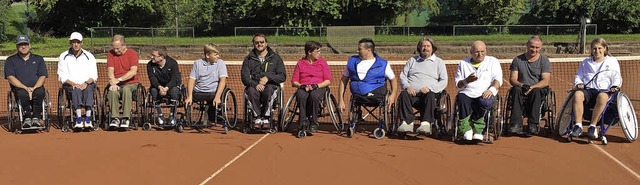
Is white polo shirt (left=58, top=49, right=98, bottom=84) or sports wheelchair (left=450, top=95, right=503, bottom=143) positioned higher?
white polo shirt (left=58, top=49, right=98, bottom=84)

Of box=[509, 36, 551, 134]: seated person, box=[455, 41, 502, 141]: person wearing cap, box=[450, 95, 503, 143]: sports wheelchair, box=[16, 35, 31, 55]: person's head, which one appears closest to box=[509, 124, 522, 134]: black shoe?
box=[509, 36, 551, 134]: seated person

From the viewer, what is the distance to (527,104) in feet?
22.6

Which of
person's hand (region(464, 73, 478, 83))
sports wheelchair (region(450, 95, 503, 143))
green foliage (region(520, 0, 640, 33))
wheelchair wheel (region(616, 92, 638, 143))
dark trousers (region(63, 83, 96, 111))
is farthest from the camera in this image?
green foliage (region(520, 0, 640, 33))

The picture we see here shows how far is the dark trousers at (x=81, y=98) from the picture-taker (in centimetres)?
741

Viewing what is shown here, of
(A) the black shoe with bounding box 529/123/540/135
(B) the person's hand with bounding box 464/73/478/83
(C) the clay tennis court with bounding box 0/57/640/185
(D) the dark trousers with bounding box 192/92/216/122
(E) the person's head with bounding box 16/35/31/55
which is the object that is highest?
(E) the person's head with bounding box 16/35/31/55

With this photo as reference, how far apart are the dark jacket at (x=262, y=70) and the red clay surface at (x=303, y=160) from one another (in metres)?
0.65

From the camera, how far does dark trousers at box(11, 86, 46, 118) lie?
24.2ft

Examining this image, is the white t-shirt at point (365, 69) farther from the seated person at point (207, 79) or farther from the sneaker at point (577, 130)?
the sneaker at point (577, 130)

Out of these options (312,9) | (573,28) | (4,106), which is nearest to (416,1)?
(312,9)

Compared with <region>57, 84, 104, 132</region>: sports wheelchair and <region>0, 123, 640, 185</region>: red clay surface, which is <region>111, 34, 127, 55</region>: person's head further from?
<region>0, 123, 640, 185</region>: red clay surface

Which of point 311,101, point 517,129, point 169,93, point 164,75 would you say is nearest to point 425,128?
point 517,129

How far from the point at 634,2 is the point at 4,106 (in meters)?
26.8

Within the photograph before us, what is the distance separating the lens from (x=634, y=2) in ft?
92.6

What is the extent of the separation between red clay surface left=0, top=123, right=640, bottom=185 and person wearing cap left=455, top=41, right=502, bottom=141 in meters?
0.24
